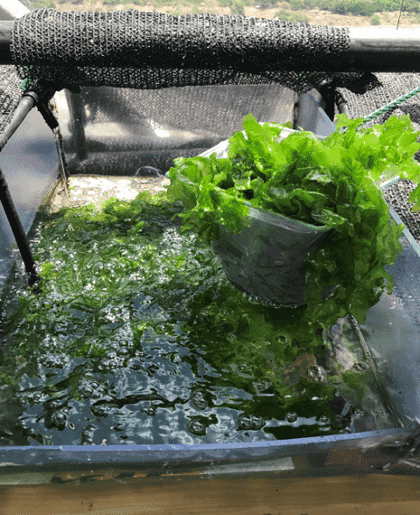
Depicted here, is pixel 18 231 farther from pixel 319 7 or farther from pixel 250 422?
pixel 319 7

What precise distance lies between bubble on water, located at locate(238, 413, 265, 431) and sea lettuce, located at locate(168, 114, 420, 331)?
20cm

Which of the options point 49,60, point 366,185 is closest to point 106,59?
point 49,60

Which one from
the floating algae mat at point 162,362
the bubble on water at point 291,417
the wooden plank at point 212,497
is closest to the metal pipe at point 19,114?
the floating algae mat at point 162,362

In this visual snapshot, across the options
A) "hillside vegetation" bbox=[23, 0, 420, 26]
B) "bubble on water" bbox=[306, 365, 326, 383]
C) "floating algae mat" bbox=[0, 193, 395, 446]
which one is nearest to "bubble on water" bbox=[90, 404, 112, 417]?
"floating algae mat" bbox=[0, 193, 395, 446]

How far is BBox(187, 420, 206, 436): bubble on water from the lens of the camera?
688mm

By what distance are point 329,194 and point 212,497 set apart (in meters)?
0.44

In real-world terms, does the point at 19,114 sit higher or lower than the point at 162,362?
higher

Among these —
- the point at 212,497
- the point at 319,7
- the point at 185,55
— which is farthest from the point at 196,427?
the point at 319,7

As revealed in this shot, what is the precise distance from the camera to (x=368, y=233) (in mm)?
610

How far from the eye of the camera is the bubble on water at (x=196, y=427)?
0.69m

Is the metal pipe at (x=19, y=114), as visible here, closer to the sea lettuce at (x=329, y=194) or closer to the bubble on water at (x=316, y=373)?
the sea lettuce at (x=329, y=194)

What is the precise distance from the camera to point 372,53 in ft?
2.75

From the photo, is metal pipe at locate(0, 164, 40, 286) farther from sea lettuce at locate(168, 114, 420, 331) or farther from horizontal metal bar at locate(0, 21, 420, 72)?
sea lettuce at locate(168, 114, 420, 331)

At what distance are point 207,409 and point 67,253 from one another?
1.70ft
